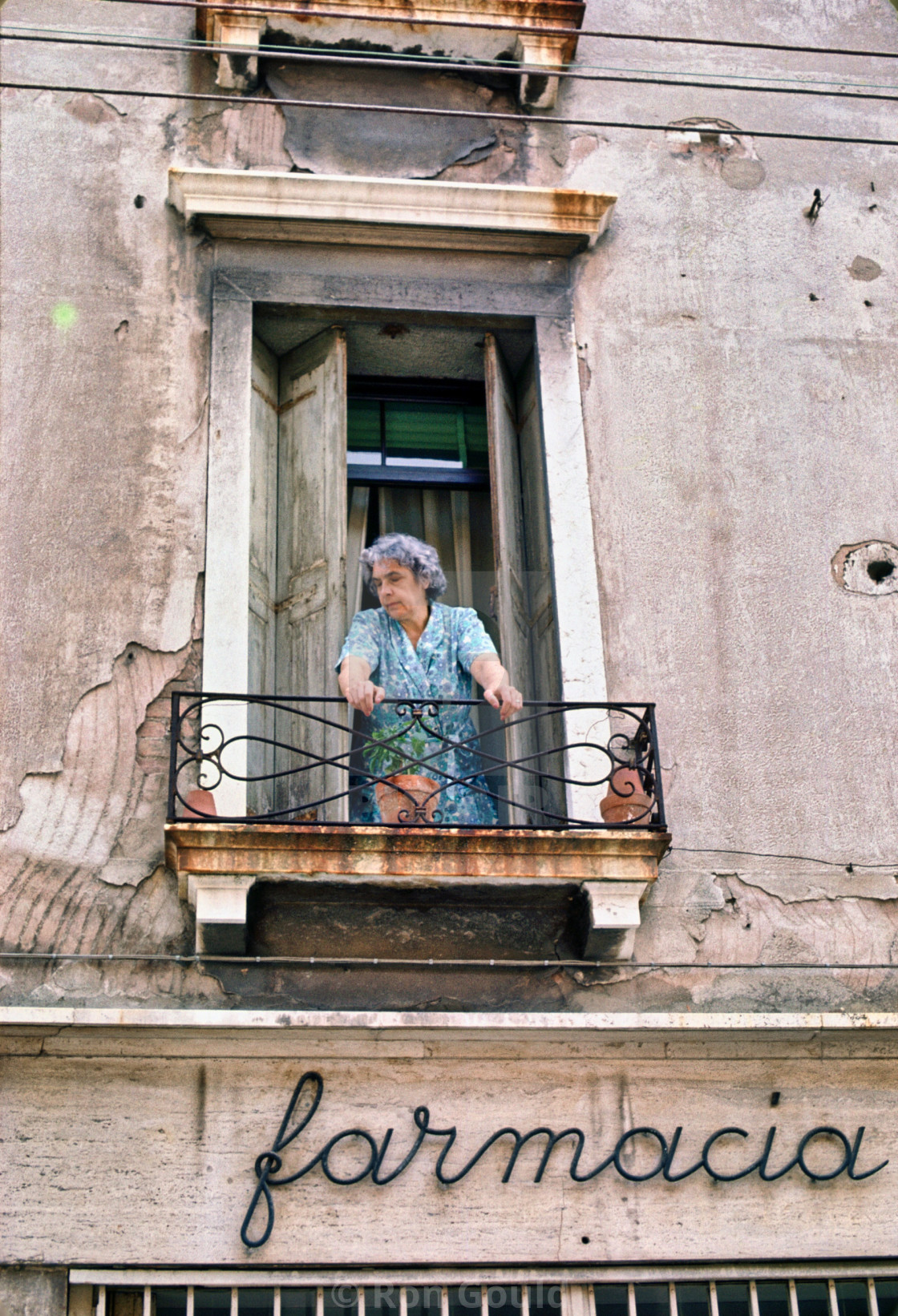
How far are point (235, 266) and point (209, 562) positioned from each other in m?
1.68

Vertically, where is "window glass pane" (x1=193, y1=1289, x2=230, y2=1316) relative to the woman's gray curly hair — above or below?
below

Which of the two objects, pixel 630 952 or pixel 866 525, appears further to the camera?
pixel 866 525

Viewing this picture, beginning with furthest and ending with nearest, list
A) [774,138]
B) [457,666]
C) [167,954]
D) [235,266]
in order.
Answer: [774,138], [235,266], [457,666], [167,954]

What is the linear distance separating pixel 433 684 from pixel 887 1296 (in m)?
3.14

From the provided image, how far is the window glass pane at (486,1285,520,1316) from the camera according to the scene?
579 cm

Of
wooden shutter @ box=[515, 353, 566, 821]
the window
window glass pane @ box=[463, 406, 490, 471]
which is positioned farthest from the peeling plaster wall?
window glass pane @ box=[463, 406, 490, 471]

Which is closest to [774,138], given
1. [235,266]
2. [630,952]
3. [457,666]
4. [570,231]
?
[570,231]

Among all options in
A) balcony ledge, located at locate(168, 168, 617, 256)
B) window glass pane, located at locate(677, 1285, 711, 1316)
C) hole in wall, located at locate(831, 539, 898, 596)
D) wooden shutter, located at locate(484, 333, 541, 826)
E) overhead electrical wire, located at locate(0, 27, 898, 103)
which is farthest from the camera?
overhead electrical wire, located at locate(0, 27, 898, 103)

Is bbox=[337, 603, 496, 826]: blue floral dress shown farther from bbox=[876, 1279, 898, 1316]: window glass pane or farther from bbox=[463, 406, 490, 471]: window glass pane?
bbox=[876, 1279, 898, 1316]: window glass pane

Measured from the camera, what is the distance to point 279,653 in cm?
734

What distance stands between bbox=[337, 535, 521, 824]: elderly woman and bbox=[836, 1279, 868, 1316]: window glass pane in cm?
233

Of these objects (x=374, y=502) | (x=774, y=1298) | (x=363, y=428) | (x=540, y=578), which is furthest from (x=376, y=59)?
(x=774, y=1298)

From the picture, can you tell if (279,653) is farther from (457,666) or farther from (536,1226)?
(536,1226)

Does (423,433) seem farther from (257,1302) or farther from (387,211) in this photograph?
(257,1302)
